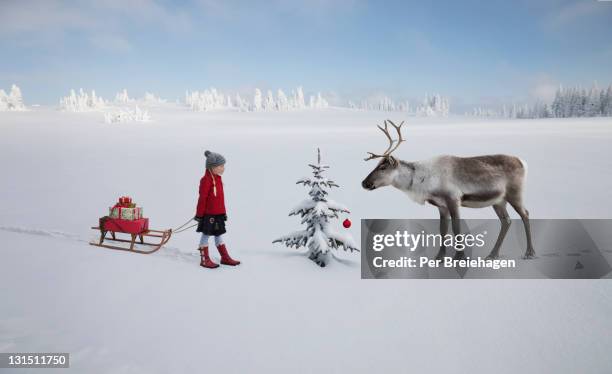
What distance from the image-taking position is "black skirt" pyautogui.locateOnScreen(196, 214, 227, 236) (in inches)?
206

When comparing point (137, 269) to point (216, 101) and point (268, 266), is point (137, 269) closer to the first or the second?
point (268, 266)

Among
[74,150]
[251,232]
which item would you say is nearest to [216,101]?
[74,150]

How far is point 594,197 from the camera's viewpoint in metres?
7.70

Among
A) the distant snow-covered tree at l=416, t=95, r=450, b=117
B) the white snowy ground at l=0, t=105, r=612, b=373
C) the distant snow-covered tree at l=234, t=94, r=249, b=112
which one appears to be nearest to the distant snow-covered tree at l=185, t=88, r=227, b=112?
the distant snow-covered tree at l=234, t=94, r=249, b=112

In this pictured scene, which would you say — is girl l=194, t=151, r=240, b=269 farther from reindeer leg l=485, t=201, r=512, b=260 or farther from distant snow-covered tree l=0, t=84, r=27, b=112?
distant snow-covered tree l=0, t=84, r=27, b=112

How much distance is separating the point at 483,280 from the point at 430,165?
1.50 m

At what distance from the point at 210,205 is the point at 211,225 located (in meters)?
0.27

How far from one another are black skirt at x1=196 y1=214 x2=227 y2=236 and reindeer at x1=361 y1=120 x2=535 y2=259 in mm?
2032

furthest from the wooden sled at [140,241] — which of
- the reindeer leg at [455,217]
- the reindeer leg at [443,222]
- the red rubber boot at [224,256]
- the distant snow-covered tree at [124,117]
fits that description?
the distant snow-covered tree at [124,117]

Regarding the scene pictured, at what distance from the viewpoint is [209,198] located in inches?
205

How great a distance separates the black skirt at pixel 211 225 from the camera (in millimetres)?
5238

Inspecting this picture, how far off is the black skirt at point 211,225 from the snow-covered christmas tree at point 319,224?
913mm

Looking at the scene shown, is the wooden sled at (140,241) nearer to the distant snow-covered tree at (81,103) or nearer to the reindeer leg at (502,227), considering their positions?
the reindeer leg at (502,227)

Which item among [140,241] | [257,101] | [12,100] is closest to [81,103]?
[12,100]
